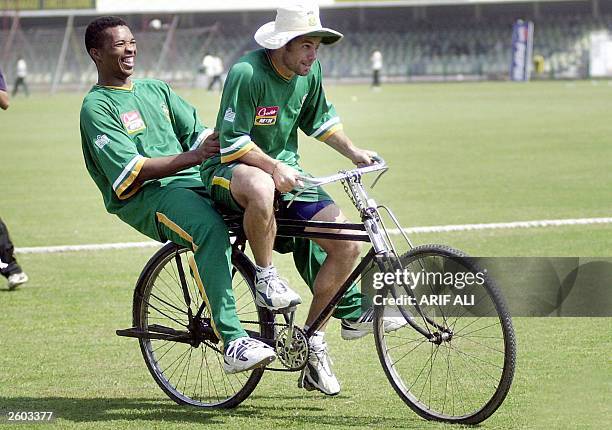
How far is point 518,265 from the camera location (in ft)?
32.9

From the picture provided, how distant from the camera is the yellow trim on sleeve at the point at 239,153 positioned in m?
5.83

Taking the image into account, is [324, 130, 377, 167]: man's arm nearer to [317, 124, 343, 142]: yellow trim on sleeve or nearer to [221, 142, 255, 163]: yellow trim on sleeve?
[317, 124, 343, 142]: yellow trim on sleeve

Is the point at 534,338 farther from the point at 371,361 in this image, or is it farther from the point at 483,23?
the point at 483,23

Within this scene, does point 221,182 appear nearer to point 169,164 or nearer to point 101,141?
point 169,164

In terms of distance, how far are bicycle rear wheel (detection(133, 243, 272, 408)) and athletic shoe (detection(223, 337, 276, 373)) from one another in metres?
0.25

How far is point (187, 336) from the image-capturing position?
6.46 meters

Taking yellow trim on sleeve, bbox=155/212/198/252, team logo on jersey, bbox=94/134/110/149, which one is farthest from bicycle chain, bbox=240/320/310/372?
team logo on jersey, bbox=94/134/110/149

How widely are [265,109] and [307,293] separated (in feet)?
12.2

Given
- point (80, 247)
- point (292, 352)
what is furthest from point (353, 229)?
point (80, 247)

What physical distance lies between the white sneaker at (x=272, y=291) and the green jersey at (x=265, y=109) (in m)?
0.57

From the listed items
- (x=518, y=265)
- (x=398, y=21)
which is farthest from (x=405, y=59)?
(x=518, y=265)

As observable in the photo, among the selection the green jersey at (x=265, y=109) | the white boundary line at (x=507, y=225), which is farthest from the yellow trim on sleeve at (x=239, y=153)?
the white boundary line at (x=507, y=225)

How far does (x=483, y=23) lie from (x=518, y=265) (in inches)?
2926

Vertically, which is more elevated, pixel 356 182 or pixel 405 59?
pixel 356 182
